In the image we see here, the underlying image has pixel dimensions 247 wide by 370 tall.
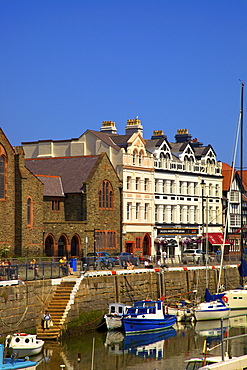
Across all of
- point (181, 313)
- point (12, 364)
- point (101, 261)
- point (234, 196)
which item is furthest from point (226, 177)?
point (12, 364)

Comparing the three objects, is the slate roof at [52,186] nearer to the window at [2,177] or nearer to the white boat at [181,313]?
the window at [2,177]

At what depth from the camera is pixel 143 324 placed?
49469 mm

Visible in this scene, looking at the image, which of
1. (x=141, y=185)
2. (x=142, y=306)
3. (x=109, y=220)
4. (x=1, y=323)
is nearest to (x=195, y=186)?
(x=141, y=185)

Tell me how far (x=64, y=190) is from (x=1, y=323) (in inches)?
1353

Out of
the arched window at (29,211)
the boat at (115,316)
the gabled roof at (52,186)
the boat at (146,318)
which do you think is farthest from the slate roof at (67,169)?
the boat at (115,316)

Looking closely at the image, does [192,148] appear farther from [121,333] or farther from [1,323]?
[1,323]

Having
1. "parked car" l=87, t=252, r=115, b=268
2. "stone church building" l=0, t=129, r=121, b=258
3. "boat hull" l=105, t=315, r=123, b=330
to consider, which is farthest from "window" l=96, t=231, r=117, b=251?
"boat hull" l=105, t=315, r=123, b=330

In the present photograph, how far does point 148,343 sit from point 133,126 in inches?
1667

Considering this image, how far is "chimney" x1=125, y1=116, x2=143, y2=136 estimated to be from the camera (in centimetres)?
8538

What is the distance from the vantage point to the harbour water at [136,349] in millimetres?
39094

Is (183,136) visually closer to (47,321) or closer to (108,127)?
(108,127)

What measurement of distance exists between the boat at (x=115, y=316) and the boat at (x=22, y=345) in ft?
33.1

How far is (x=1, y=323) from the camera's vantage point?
40.4 metres

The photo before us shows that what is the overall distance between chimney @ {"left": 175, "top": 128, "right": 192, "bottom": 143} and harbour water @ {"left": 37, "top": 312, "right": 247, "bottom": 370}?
140ft
